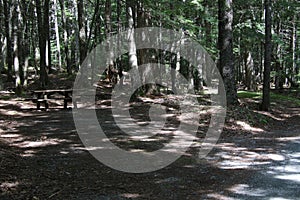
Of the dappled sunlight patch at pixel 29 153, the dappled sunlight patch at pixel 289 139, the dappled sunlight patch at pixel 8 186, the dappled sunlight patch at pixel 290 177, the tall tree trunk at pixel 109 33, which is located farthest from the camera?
the tall tree trunk at pixel 109 33

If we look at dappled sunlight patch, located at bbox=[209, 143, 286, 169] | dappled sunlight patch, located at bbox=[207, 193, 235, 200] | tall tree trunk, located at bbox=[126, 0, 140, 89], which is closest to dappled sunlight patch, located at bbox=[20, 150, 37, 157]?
dappled sunlight patch, located at bbox=[209, 143, 286, 169]

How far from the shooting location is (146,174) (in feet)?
21.4

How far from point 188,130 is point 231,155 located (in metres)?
3.13

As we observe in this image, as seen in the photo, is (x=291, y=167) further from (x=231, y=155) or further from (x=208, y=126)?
(x=208, y=126)

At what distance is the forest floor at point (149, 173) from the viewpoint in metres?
5.46

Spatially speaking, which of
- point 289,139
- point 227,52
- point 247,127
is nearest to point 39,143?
point 247,127

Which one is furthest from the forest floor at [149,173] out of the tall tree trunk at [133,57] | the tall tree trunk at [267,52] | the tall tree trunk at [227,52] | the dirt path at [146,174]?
the tall tree trunk at [133,57]

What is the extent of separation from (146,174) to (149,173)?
0.28 feet

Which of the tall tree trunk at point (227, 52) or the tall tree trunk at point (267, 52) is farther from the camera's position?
the tall tree trunk at point (267, 52)

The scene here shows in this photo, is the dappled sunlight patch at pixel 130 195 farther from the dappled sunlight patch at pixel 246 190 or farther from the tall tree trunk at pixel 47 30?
the tall tree trunk at pixel 47 30

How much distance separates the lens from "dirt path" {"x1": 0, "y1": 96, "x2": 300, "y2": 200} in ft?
17.8

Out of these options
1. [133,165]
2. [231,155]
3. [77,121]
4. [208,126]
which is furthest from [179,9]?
[133,165]

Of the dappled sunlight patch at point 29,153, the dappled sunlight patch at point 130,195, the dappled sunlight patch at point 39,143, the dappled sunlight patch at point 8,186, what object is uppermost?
the dappled sunlight patch at point 39,143

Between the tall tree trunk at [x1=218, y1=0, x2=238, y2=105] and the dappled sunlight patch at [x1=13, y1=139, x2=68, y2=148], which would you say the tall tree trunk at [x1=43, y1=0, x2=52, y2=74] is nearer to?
the tall tree trunk at [x1=218, y1=0, x2=238, y2=105]
